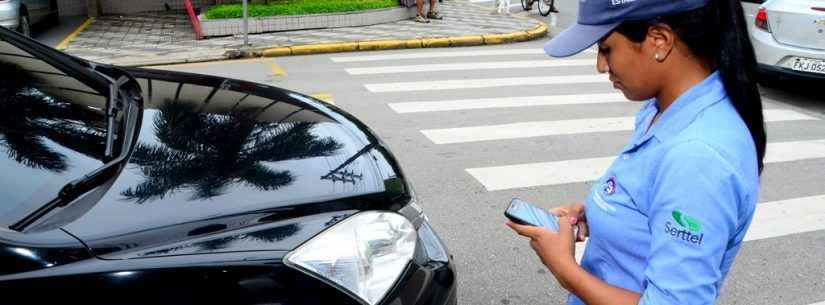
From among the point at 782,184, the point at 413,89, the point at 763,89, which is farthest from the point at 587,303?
the point at 763,89

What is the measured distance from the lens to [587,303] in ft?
4.40

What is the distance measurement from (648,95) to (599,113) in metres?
5.41

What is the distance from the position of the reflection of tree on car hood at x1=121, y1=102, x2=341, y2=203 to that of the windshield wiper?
7cm

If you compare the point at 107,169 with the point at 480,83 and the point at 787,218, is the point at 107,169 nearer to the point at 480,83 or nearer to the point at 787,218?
the point at 787,218

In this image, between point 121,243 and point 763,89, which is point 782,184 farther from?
point 121,243

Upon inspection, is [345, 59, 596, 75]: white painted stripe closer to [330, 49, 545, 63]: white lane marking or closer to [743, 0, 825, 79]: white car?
[330, 49, 545, 63]: white lane marking

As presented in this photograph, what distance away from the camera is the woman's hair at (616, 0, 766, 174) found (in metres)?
1.16

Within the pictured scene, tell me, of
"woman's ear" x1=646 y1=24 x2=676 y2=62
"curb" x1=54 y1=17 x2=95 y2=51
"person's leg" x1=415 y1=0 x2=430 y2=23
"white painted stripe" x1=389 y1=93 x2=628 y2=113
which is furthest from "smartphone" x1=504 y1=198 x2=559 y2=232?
"person's leg" x1=415 y1=0 x2=430 y2=23

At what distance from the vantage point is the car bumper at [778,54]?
22.8ft

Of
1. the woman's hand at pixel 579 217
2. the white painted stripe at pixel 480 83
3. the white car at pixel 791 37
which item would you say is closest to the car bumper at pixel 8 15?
the white painted stripe at pixel 480 83

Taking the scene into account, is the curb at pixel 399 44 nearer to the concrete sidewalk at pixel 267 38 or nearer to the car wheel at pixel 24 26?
the concrete sidewalk at pixel 267 38

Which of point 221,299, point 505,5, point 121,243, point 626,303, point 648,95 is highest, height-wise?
point 648,95

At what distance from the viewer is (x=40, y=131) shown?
211 centimetres

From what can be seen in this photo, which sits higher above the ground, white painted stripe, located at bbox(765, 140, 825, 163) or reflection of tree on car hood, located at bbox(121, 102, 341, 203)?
reflection of tree on car hood, located at bbox(121, 102, 341, 203)
